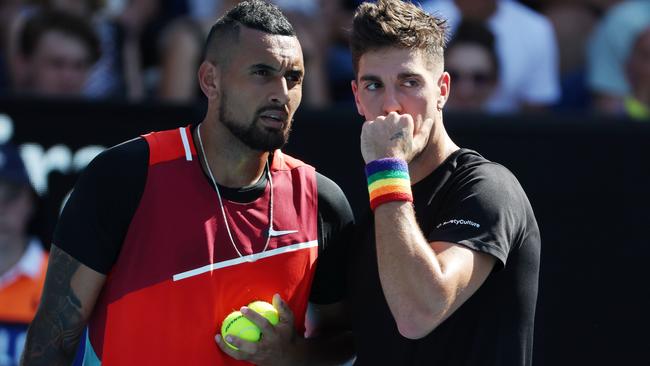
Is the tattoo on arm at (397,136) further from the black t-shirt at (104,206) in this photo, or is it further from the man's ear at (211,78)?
the black t-shirt at (104,206)

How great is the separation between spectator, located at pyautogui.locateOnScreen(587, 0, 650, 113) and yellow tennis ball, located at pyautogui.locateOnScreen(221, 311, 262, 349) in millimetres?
4182

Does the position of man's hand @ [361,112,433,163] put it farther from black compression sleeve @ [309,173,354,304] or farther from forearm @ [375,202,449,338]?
black compression sleeve @ [309,173,354,304]

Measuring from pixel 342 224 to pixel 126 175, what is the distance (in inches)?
34.8

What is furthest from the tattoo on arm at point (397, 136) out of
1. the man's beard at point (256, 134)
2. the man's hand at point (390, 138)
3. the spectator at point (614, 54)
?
the spectator at point (614, 54)

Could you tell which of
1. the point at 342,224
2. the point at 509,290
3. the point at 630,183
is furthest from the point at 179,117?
the point at 509,290

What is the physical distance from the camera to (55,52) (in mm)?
6758

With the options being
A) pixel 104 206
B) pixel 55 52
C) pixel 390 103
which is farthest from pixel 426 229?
pixel 55 52

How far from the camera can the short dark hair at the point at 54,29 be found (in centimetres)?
678

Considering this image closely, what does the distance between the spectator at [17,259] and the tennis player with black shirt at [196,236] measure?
2319 mm

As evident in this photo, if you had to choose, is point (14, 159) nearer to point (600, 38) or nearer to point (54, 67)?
point (54, 67)

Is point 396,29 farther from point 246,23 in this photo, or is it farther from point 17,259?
point 17,259

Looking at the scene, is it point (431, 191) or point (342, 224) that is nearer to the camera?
point (431, 191)

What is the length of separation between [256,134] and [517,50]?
3698mm

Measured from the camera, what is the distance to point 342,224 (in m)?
4.07
